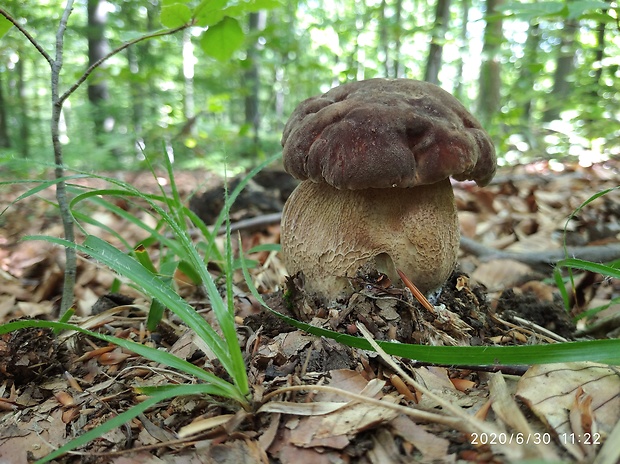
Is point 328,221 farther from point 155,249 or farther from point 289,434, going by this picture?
point 155,249

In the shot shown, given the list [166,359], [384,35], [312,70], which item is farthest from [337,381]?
[384,35]

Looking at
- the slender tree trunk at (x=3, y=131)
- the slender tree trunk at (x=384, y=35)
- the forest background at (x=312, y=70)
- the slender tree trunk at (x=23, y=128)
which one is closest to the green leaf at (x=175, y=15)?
the forest background at (x=312, y=70)

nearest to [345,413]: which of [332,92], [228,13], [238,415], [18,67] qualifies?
[238,415]

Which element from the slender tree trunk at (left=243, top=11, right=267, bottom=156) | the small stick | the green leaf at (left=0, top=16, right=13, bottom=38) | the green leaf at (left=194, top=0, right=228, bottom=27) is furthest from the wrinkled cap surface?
the slender tree trunk at (left=243, top=11, right=267, bottom=156)

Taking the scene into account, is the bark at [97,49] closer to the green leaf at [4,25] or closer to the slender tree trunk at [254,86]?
the slender tree trunk at [254,86]

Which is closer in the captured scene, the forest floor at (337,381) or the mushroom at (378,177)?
the forest floor at (337,381)

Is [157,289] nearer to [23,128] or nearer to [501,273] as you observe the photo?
[501,273]
